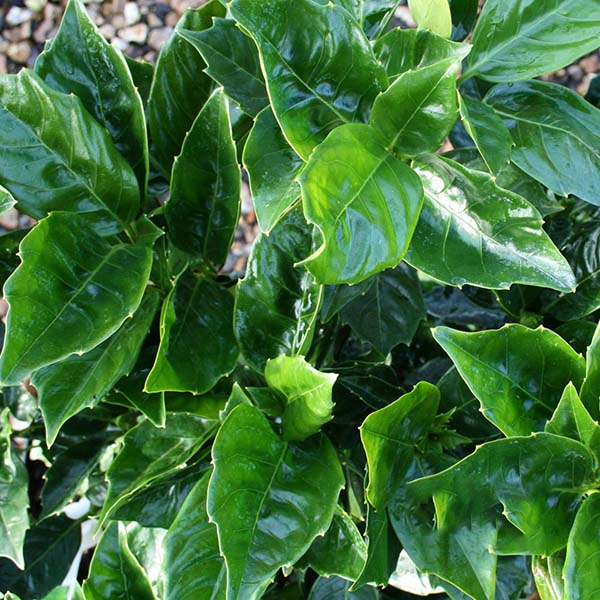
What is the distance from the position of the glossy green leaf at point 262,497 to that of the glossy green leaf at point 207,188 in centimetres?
26

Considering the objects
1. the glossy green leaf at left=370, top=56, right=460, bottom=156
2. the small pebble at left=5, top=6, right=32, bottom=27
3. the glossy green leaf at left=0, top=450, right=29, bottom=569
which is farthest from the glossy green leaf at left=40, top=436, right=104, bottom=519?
the small pebble at left=5, top=6, right=32, bottom=27

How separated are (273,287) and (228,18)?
1.11ft

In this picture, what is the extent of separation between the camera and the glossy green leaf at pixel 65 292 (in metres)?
0.75

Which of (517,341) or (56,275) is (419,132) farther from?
(56,275)

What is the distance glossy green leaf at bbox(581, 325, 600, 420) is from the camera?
82 cm

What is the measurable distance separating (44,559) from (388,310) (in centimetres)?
85

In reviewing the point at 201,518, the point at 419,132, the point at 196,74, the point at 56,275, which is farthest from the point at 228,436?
the point at 196,74

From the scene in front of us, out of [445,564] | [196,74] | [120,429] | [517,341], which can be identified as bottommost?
[120,429]

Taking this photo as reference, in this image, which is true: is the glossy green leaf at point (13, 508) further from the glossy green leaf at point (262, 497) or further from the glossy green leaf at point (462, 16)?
the glossy green leaf at point (462, 16)

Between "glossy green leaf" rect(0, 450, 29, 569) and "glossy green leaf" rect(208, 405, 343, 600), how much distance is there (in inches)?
21.7

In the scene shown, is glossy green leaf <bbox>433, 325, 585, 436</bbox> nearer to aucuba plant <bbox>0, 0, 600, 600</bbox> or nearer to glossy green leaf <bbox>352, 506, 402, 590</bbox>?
aucuba plant <bbox>0, 0, 600, 600</bbox>

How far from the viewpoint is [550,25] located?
3.10 feet

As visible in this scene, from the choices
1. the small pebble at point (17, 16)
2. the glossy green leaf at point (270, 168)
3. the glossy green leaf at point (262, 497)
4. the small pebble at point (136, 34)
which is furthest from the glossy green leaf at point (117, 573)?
the small pebble at point (17, 16)

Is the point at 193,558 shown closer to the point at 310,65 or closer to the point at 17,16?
the point at 310,65
